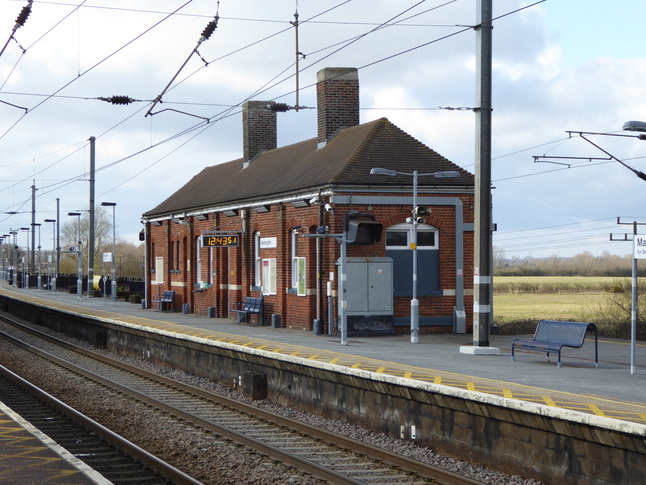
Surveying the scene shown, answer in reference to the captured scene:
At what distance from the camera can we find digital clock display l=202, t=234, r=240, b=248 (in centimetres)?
3009

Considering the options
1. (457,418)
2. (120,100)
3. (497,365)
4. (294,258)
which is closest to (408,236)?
(294,258)

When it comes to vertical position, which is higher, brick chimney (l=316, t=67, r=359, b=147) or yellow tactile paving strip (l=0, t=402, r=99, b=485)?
brick chimney (l=316, t=67, r=359, b=147)

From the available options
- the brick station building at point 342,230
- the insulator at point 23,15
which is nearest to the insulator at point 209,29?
the insulator at point 23,15

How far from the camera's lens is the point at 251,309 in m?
30.0

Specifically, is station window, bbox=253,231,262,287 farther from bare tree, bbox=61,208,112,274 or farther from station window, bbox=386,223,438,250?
bare tree, bbox=61,208,112,274

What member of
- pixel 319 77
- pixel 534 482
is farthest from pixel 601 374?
pixel 319 77

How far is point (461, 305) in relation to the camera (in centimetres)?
A: 2578

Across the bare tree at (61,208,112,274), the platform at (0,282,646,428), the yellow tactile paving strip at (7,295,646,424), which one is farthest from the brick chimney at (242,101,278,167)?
the bare tree at (61,208,112,274)

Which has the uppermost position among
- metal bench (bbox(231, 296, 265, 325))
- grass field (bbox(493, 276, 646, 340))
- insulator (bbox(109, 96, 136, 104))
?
insulator (bbox(109, 96, 136, 104))

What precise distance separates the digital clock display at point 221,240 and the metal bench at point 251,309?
77.5 inches

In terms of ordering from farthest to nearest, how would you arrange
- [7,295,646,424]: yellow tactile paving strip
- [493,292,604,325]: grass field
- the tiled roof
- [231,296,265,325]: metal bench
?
[493,292,604,325]: grass field → [231,296,265,325]: metal bench → the tiled roof → [7,295,646,424]: yellow tactile paving strip

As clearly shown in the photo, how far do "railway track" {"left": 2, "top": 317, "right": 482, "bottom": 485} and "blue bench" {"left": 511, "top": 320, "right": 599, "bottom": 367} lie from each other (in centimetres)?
536

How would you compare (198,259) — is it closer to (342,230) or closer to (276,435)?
(342,230)

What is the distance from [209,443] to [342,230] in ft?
41.1
